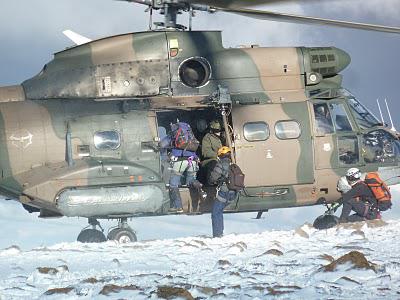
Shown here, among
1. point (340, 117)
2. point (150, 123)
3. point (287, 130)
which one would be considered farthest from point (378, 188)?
point (150, 123)

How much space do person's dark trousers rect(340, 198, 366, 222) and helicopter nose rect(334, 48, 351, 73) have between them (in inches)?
113

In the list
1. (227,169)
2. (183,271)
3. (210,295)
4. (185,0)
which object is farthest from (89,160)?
(210,295)

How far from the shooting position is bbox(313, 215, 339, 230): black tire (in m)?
12.9

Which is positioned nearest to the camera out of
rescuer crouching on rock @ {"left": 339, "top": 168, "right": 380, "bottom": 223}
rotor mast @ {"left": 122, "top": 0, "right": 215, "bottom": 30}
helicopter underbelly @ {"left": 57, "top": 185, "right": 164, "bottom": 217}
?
rotor mast @ {"left": 122, "top": 0, "right": 215, "bottom": 30}

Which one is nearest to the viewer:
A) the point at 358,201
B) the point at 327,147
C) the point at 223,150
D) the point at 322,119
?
the point at 223,150

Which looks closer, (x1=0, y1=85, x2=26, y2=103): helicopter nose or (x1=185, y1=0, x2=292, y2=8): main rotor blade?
(x1=185, y1=0, x2=292, y2=8): main rotor blade

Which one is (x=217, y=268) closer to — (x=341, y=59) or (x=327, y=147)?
(x=327, y=147)

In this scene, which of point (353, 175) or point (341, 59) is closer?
point (353, 175)

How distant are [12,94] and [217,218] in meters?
4.66

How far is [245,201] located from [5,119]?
16.2 feet

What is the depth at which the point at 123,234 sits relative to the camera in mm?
12641

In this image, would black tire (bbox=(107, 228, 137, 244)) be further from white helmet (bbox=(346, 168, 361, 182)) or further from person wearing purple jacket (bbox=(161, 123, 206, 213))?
white helmet (bbox=(346, 168, 361, 182))

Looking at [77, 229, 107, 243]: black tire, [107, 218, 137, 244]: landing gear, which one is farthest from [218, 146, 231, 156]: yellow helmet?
[77, 229, 107, 243]: black tire

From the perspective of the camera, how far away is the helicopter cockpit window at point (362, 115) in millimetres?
13625
